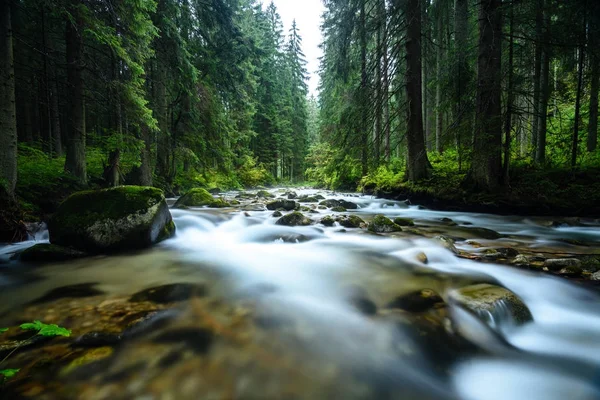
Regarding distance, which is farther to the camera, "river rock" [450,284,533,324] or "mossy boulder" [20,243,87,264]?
"mossy boulder" [20,243,87,264]

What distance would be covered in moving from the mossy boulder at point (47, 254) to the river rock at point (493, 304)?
17.3 ft

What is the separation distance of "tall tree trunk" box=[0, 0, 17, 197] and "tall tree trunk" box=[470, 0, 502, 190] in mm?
9450

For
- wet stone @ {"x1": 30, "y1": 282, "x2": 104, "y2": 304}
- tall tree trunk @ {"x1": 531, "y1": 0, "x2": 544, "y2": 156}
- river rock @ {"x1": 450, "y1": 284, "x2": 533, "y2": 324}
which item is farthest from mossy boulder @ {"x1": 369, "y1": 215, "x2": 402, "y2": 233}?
wet stone @ {"x1": 30, "y1": 282, "x2": 104, "y2": 304}

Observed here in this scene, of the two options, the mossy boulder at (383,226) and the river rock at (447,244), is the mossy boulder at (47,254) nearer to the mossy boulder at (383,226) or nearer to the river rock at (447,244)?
the mossy boulder at (383,226)

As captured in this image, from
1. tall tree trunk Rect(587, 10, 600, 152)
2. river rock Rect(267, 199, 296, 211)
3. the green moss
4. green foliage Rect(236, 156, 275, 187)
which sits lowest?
river rock Rect(267, 199, 296, 211)

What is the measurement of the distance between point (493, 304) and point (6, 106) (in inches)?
310

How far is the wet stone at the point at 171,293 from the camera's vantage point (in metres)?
3.02

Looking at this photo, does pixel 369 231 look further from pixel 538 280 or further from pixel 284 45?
pixel 284 45

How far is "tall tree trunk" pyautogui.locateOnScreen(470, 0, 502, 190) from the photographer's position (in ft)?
22.3

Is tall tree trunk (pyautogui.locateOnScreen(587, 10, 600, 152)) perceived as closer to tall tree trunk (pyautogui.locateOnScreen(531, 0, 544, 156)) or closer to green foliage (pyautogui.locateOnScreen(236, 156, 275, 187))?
tall tree trunk (pyautogui.locateOnScreen(531, 0, 544, 156))

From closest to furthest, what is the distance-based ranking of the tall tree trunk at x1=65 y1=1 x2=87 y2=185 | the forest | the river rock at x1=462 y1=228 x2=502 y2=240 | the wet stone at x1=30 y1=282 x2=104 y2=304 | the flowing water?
1. the flowing water
2. the wet stone at x1=30 y1=282 x2=104 y2=304
3. the river rock at x1=462 y1=228 x2=502 y2=240
4. the forest
5. the tall tree trunk at x1=65 y1=1 x2=87 y2=185

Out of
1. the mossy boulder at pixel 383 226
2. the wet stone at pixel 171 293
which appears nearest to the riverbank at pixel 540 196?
the mossy boulder at pixel 383 226

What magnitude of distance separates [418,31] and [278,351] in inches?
421

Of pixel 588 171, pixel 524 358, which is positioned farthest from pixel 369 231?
pixel 588 171
